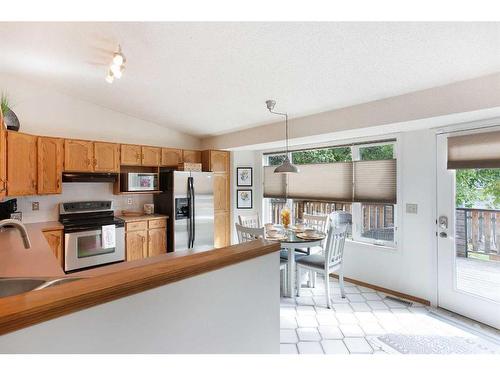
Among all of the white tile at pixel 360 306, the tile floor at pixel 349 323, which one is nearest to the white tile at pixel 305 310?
the tile floor at pixel 349 323

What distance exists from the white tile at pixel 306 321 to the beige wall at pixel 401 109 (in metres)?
2.14

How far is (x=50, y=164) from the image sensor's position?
3648 millimetres

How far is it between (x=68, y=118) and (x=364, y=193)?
4380mm

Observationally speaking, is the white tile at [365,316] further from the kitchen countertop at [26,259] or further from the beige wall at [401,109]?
the kitchen countertop at [26,259]

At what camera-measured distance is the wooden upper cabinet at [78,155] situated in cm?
378

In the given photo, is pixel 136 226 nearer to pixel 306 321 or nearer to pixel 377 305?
pixel 306 321

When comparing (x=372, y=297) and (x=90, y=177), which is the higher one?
(x=90, y=177)

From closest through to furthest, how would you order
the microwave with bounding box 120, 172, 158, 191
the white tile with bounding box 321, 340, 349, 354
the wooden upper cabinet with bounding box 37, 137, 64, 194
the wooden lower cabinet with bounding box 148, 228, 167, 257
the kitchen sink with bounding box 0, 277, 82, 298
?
the kitchen sink with bounding box 0, 277, 82, 298 < the white tile with bounding box 321, 340, 349, 354 < the wooden upper cabinet with bounding box 37, 137, 64, 194 < the microwave with bounding box 120, 172, 158, 191 < the wooden lower cabinet with bounding box 148, 228, 167, 257

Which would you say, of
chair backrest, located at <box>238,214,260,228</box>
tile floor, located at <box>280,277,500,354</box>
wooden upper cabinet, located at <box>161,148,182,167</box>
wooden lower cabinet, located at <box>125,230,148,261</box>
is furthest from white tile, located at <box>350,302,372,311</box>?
wooden upper cabinet, located at <box>161,148,182,167</box>

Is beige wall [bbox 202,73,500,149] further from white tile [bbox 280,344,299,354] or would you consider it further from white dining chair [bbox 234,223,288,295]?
white tile [bbox 280,344,299,354]

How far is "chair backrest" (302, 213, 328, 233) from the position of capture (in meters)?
4.11

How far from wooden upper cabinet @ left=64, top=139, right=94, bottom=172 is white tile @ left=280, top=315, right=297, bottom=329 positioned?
3267 mm

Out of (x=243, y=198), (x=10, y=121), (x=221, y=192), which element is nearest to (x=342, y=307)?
(x=243, y=198)
